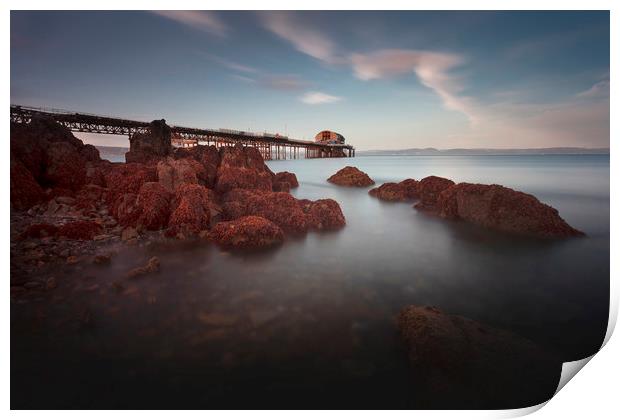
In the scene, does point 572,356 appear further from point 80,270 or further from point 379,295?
point 80,270

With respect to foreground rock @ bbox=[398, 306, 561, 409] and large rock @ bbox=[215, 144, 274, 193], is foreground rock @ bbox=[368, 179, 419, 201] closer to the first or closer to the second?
large rock @ bbox=[215, 144, 274, 193]

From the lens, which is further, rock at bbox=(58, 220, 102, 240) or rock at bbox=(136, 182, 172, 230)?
rock at bbox=(136, 182, 172, 230)

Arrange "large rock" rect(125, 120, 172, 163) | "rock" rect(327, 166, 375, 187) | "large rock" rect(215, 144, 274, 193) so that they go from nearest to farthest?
"large rock" rect(215, 144, 274, 193) → "large rock" rect(125, 120, 172, 163) → "rock" rect(327, 166, 375, 187)

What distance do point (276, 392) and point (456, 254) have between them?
3920 mm

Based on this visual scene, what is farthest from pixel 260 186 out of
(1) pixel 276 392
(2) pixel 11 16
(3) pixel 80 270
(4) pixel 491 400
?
(4) pixel 491 400

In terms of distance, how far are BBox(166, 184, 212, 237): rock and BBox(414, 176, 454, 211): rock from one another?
268 inches

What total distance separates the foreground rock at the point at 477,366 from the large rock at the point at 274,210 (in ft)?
12.5

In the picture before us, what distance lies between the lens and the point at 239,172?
9219mm

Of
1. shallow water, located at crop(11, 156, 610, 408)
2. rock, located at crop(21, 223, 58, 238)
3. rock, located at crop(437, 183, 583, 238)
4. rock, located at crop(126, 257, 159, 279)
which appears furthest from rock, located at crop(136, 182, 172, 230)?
rock, located at crop(437, 183, 583, 238)

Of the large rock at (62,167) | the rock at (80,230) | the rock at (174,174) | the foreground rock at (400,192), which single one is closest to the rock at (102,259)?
the rock at (80,230)

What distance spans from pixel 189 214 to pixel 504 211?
691 centimetres

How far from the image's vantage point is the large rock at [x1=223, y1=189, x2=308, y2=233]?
242 inches

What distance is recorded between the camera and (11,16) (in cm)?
284

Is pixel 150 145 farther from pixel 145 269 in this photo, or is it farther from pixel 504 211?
pixel 504 211
